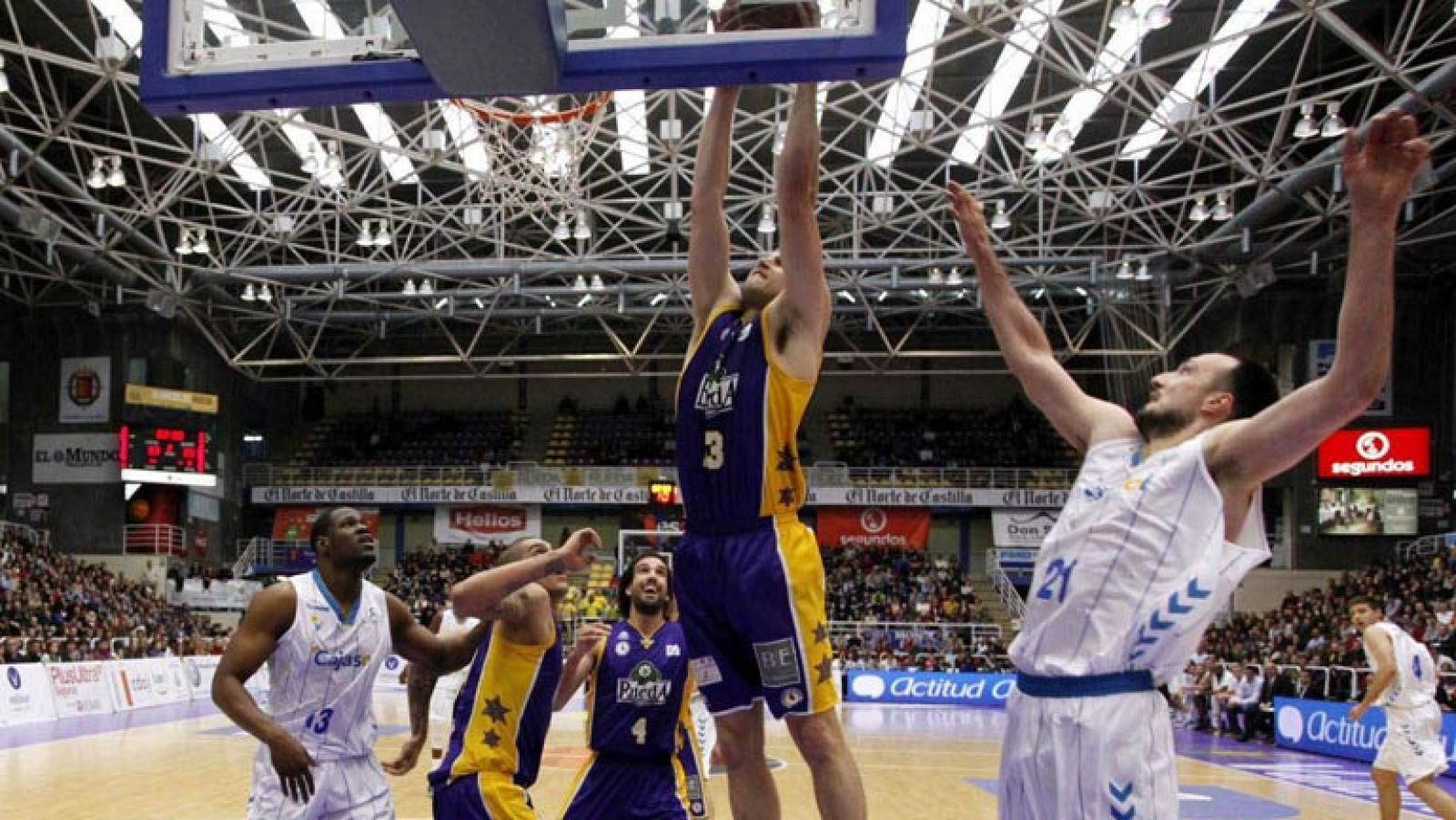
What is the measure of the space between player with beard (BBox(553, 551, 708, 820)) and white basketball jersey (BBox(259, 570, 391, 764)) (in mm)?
1203

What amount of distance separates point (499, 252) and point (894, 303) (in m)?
12.1

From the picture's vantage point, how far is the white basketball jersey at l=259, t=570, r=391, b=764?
4879mm

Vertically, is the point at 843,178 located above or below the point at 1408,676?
above

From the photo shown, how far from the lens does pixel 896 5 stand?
3.92 m

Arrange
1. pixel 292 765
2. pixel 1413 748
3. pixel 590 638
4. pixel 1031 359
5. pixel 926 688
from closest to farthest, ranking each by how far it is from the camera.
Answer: pixel 1031 359 < pixel 292 765 < pixel 590 638 < pixel 1413 748 < pixel 926 688

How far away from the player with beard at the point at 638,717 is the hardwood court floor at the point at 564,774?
4127 mm

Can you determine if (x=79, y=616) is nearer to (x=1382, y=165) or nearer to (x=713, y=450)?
(x=713, y=450)

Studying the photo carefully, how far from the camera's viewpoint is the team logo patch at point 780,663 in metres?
3.96

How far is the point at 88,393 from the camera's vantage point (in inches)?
1331

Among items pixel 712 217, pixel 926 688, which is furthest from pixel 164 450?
pixel 712 217

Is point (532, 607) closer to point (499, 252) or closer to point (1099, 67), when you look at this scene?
point (1099, 67)

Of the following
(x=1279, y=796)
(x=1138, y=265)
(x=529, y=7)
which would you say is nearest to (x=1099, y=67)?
(x=1138, y=265)

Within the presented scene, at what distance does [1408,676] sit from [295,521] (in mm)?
32093

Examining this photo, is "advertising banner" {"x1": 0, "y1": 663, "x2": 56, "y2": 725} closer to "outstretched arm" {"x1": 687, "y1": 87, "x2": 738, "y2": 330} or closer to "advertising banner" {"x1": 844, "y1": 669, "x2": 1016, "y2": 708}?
"advertising banner" {"x1": 844, "y1": 669, "x2": 1016, "y2": 708}
